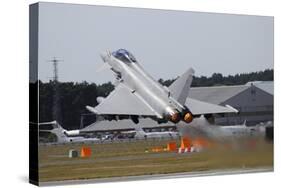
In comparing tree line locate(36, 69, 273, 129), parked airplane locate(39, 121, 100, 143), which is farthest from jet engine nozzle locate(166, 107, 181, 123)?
parked airplane locate(39, 121, 100, 143)

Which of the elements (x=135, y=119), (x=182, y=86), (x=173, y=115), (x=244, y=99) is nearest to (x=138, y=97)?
(x=135, y=119)

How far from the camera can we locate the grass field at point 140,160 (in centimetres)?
1488

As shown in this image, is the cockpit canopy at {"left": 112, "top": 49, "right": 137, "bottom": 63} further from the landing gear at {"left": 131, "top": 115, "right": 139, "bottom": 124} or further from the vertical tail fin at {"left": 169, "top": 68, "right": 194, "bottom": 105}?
the landing gear at {"left": 131, "top": 115, "right": 139, "bottom": 124}

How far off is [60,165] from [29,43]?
227 centimetres

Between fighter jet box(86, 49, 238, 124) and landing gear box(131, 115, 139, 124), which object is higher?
fighter jet box(86, 49, 238, 124)

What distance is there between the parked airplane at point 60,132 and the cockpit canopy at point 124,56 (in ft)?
5.38

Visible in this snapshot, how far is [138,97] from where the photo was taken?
1569cm

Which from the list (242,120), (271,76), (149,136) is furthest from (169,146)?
(271,76)

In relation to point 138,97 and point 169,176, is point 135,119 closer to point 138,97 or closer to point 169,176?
point 138,97

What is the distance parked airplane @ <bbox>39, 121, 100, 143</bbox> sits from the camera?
14.7 meters

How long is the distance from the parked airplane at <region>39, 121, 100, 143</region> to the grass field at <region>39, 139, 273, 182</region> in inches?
4.6

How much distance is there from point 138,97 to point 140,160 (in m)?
1.20

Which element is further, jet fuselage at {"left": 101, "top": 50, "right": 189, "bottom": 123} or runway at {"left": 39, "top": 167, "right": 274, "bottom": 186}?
jet fuselage at {"left": 101, "top": 50, "right": 189, "bottom": 123}

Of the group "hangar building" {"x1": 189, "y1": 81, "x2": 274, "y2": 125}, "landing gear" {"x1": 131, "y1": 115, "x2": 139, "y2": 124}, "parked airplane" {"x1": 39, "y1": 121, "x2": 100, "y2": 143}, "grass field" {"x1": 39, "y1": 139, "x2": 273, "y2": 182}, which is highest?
"hangar building" {"x1": 189, "y1": 81, "x2": 274, "y2": 125}
